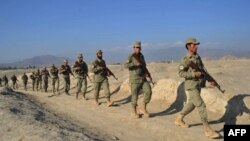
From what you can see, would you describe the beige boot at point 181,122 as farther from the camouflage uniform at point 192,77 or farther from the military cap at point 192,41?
the military cap at point 192,41

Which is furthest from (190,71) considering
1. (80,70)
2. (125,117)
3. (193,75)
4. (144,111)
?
(80,70)

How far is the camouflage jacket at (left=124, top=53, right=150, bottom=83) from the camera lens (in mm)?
12070

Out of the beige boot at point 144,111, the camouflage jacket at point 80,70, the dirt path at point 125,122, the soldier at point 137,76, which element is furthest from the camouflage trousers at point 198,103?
the camouflage jacket at point 80,70

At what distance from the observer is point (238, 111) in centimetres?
1198

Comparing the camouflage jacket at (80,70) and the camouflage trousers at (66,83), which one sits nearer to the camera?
the camouflage jacket at (80,70)

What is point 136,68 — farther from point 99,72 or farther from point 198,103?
point 99,72

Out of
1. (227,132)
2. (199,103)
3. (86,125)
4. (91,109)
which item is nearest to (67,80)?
(91,109)

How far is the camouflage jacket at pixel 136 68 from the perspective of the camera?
39.6 feet

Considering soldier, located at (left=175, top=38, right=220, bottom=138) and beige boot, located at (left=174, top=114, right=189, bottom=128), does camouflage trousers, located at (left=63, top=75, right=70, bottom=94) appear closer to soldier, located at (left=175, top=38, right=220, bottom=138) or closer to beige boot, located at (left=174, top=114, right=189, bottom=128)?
beige boot, located at (left=174, top=114, right=189, bottom=128)

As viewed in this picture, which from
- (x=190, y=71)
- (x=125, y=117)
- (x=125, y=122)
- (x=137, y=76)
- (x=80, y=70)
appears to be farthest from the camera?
(x=80, y=70)

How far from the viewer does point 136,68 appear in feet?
39.9

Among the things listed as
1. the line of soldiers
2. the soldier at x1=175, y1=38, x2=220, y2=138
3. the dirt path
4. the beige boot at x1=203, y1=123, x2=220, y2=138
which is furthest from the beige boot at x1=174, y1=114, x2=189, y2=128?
the beige boot at x1=203, y1=123, x2=220, y2=138

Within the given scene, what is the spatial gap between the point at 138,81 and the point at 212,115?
2376 mm

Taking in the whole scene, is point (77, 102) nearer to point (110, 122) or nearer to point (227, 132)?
point (110, 122)
